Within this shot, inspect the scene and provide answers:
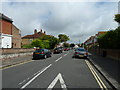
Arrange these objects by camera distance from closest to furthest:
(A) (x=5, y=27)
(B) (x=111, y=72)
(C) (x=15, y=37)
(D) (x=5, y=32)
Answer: (B) (x=111, y=72) → (D) (x=5, y=32) → (A) (x=5, y=27) → (C) (x=15, y=37)

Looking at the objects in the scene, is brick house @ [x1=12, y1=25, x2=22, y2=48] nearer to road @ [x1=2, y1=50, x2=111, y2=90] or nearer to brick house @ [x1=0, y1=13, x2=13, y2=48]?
brick house @ [x1=0, y1=13, x2=13, y2=48]

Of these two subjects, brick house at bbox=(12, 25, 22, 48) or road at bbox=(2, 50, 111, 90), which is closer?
road at bbox=(2, 50, 111, 90)

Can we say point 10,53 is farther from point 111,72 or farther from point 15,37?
point 15,37

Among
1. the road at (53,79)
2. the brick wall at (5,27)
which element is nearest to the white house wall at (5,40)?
the brick wall at (5,27)

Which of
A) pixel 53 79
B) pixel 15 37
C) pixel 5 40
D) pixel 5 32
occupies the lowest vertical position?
pixel 53 79

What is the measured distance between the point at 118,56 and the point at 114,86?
961cm

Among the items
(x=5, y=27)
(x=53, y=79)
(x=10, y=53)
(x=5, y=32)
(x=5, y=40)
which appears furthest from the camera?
(x=5, y=27)

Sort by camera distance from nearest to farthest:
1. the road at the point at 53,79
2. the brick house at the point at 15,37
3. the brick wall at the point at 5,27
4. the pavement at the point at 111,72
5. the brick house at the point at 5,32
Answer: the road at the point at 53,79 < the pavement at the point at 111,72 < the brick house at the point at 5,32 < the brick wall at the point at 5,27 < the brick house at the point at 15,37

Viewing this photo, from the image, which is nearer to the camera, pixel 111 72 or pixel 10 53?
pixel 111 72

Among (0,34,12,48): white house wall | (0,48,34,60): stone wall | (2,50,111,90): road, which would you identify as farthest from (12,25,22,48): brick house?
(2,50,111,90): road

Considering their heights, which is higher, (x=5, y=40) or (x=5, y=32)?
(x=5, y=32)

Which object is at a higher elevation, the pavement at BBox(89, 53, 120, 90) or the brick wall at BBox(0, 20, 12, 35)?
the brick wall at BBox(0, 20, 12, 35)

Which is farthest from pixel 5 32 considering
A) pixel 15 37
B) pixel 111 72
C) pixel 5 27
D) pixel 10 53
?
pixel 111 72

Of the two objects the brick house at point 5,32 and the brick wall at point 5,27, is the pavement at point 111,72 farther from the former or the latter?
the brick wall at point 5,27
